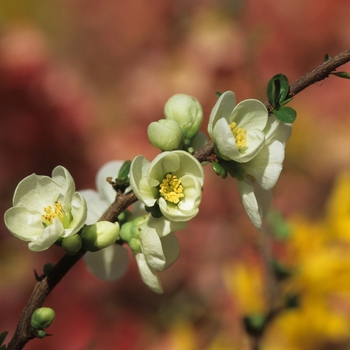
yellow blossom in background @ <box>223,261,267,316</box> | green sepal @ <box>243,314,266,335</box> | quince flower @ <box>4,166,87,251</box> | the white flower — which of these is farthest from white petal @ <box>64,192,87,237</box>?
yellow blossom in background @ <box>223,261,267,316</box>

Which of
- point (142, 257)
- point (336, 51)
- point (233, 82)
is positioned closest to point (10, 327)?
point (142, 257)

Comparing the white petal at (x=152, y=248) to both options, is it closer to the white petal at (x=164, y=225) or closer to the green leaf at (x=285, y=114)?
the white petal at (x=164, y=225)

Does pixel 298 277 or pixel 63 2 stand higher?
pixel 63 2

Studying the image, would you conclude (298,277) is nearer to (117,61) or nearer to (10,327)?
(10,327)

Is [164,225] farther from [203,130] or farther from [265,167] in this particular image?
[203,130]

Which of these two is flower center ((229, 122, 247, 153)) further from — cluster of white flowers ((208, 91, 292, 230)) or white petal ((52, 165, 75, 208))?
white petal ((52, 165, 75, 208))

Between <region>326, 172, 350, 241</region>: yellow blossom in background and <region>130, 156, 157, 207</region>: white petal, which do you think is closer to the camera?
<region>130, 156, 157, 207</region>: white petal

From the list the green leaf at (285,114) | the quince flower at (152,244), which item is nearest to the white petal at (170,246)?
the quince flower at (152,244)

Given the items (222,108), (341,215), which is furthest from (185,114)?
(341,215)
